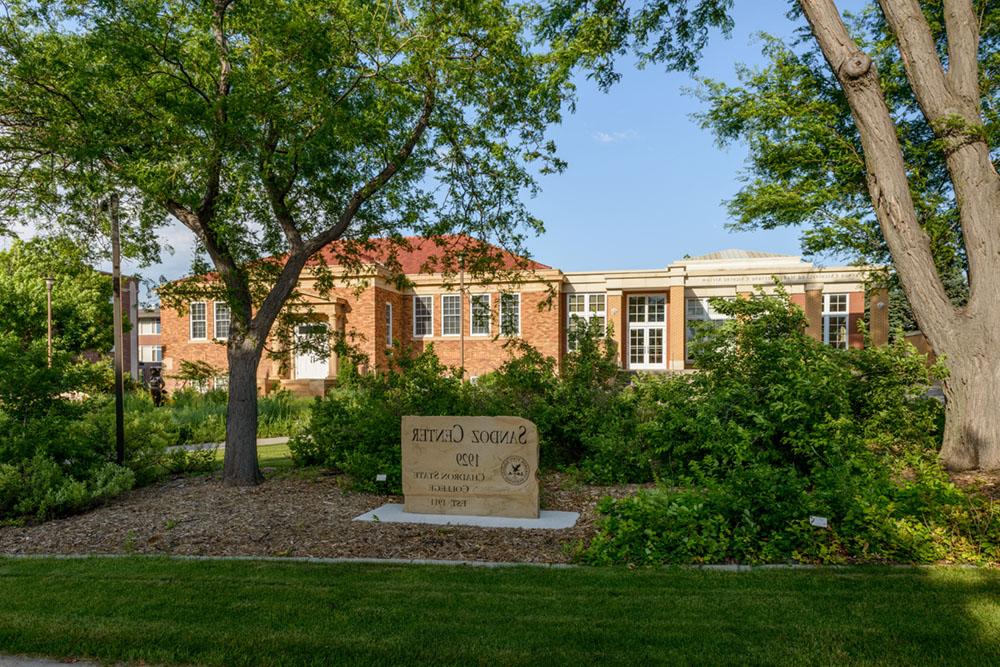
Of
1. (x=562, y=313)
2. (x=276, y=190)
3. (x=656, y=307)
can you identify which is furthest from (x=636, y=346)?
(x=276, y=190)

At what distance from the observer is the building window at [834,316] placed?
31.3m

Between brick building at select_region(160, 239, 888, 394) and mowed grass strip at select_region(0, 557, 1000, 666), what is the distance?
946 inches

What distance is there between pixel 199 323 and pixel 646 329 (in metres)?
22.0

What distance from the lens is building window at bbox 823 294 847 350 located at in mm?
31281

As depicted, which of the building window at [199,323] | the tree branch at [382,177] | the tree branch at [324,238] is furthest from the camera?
the building window at [199,323]

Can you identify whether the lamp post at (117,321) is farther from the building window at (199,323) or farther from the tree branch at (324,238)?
the building window at (199,323)

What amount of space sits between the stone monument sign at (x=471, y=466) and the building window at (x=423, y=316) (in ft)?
81.3

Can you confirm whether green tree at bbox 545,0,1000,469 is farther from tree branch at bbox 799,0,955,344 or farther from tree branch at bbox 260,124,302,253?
tree branch at bbox 260,124,302,253

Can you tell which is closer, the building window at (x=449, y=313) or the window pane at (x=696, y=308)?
the window pane at (x=696, y=308)

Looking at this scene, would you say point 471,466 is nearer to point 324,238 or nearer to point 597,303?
point 324,238

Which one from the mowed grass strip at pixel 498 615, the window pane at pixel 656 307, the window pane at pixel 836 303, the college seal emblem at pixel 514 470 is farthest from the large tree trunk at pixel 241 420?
the window pane at pixel 836 303

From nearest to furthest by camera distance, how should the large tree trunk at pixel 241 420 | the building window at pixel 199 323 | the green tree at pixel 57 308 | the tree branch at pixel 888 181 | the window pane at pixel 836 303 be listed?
the tree branch at pixel 888 181 < the large tree trunk at pixel 241 420 < the green tree at pixel 57 308 < the building window at pixel 199 323 < the window pane at pixel 836 303

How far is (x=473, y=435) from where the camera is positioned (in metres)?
7.48

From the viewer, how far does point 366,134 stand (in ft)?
25.7
